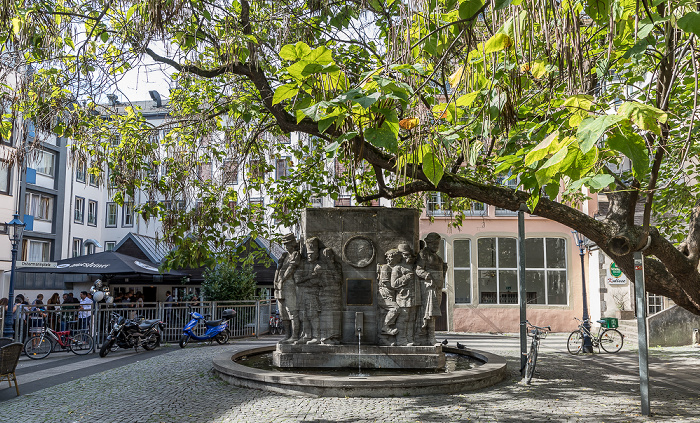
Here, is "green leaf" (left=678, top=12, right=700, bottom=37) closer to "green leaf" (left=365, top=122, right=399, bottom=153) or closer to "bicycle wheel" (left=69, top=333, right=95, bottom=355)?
"green leaf" (left=365, top=122, right=399, bottom=153)

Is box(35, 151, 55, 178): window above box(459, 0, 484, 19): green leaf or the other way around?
above

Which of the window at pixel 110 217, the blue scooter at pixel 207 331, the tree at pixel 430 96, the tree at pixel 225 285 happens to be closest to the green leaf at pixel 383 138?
the tree at pixel 430 96

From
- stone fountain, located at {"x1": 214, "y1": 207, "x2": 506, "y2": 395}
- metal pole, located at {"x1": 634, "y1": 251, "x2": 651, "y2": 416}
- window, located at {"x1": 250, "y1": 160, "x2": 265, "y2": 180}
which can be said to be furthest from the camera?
window, located at {"x1": 250, "y1": 160, "x2": 265, "y2": 180}

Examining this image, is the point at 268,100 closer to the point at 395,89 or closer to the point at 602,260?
the point at 395,89

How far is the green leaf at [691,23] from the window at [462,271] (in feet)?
72.6

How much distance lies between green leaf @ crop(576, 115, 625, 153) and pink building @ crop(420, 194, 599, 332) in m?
21.7

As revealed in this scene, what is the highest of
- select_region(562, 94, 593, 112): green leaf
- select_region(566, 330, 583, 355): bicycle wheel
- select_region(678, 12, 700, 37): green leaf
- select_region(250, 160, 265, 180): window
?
select_region(250, 160, 265, 180): window

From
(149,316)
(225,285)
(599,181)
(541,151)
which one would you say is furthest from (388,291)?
(225,285)

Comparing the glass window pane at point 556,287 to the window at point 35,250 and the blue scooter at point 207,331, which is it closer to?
the blue scooter at point 207,331

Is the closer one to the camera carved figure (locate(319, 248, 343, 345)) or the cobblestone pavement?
the cobblestone pavement

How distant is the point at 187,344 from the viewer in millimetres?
17422

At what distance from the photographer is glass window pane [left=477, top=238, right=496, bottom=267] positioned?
24938 mm

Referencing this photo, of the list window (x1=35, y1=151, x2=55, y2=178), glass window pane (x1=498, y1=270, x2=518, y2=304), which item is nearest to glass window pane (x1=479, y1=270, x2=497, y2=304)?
glass window pane (x1=498, y1=270, x2=518, y2=304)

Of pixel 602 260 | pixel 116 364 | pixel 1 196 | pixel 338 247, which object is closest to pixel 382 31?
pixel 338 247
